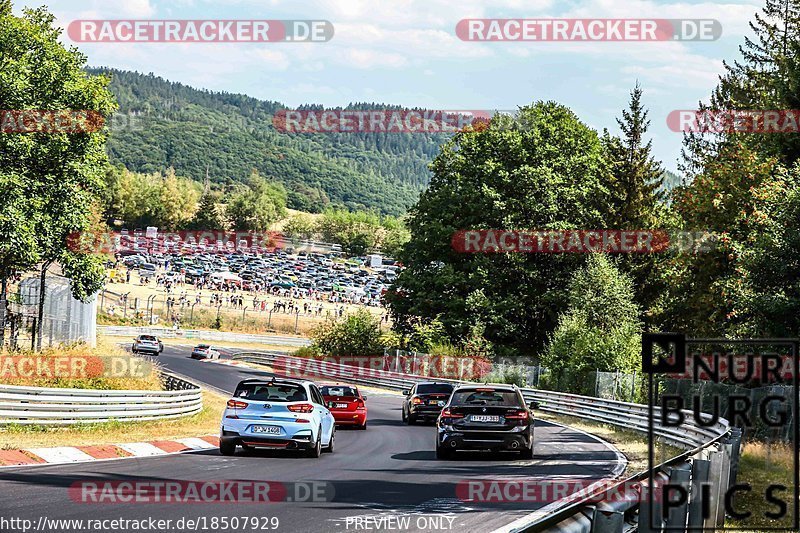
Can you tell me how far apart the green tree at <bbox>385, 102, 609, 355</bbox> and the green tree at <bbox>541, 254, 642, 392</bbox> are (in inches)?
113

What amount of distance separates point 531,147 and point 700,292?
18.7 m

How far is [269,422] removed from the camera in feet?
62.1

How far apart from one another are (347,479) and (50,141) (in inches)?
1042

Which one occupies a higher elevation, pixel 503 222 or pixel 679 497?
pixel 503 222

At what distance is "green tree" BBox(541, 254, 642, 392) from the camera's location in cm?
4397

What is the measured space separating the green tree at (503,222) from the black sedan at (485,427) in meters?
37.5

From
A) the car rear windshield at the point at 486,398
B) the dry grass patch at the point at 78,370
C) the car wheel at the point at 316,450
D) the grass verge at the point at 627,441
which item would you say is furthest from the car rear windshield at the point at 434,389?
the car wheel at the point at 316,450

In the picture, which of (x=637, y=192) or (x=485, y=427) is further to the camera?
(x=637, y=192)

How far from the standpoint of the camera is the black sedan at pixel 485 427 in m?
19.4

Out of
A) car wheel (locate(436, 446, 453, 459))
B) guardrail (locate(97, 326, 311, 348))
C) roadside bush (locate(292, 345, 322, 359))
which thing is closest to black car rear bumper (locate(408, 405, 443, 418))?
car wheel (locate(436, 446, 453, 459))

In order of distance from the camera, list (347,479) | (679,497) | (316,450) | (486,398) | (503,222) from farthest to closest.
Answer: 1. (503,222)
2. (486,398)
3. (316,450)
4. (347,479)
5. (679,497)
